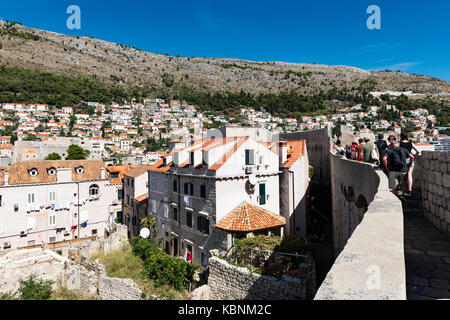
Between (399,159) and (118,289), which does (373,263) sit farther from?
(118,289)

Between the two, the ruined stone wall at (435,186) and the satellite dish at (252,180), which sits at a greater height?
the ruined stone wall at (435,186)

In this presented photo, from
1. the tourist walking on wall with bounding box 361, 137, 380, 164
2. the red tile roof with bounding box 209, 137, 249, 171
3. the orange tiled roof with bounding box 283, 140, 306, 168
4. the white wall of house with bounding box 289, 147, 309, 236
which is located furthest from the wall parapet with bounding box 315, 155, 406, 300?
the orange tiled roof with bounding box 283, 140, 306, 168

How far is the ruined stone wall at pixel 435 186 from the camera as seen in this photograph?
5.44 metres

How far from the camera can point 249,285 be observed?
1343 centimetres

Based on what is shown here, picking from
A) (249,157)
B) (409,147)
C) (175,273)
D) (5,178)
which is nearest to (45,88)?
(5,178)

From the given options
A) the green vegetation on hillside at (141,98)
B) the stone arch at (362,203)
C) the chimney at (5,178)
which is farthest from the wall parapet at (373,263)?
the green vegetation on hillside at (141,98)

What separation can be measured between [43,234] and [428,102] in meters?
170

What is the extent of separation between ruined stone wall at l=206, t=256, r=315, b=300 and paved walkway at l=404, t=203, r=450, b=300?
6.81 metres

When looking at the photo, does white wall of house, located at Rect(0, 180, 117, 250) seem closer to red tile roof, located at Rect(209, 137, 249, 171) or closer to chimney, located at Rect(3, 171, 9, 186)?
chimney, located at Rect(3, 171, 9, 186)

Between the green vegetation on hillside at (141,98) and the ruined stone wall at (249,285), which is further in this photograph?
the green vegetation on hillside at (141,98)

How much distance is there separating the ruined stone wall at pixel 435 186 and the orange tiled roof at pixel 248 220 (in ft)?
37.7

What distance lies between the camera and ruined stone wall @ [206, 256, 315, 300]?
38.4 ft

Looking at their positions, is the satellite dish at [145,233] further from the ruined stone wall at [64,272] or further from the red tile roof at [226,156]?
the red tile roof at [226,156]
